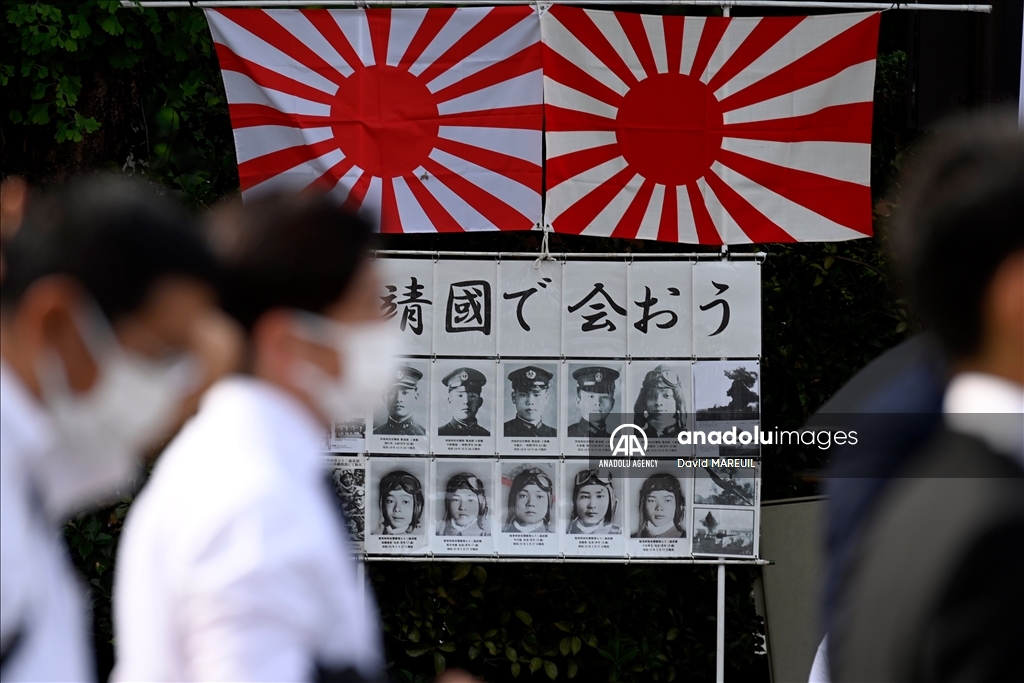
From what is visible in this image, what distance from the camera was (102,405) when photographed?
175cm

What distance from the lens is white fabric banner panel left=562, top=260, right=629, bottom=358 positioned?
479cm

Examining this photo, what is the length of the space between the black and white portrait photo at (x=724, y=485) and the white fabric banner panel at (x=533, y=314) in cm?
81

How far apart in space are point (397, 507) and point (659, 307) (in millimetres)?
1397

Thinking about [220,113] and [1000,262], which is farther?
[220,113]

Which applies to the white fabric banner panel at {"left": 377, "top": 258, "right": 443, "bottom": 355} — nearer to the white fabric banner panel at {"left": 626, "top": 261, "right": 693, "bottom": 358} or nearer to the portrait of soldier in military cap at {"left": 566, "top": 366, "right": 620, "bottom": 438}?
the portrait of soldier in military cap at {"left": 566, "top": 366, "right": 620, "bottom": 438}

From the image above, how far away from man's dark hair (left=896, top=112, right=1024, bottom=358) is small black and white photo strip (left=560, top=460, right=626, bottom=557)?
3.41 metres

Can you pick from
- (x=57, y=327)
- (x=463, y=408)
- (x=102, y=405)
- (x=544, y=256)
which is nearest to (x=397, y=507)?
(x=463, y=408)

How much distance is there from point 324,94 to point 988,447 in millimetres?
3867

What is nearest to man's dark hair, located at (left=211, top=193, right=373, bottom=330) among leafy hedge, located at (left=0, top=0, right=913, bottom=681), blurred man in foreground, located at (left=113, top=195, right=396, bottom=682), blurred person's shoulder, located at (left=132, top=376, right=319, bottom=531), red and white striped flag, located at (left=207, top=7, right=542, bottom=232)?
blurred man in foreground, located at (left=113, top=195, right=396, bottom=682)

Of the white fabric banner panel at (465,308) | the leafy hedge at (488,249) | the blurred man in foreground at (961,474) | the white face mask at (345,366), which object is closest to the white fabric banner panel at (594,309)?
the white fabric banner panel at (465,308)

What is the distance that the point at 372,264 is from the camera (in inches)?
69.3

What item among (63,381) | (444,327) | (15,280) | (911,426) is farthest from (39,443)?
(444,327)

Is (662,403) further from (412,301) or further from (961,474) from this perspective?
(961,474)

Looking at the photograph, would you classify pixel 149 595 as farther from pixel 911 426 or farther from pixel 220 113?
pixel 220 113
